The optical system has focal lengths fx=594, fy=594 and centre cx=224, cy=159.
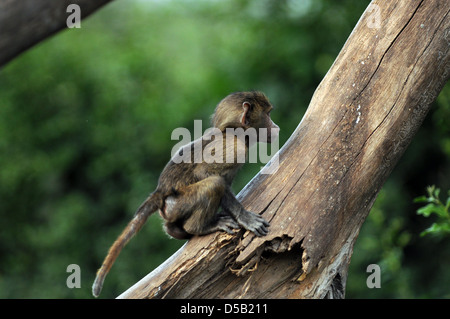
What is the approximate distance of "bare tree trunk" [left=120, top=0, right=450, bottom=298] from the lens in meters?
4.38

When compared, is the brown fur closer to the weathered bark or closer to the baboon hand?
the baboon hand

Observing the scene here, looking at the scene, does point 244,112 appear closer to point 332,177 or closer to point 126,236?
point 332,177

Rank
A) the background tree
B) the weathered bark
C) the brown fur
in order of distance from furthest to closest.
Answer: the background tree, the brown fur, the weathered bark

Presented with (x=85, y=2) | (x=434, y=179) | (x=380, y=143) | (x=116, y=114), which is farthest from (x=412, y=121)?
(x=116, y=114)

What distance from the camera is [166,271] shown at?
14.5 feet

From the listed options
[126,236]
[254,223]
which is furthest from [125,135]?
[254,223]

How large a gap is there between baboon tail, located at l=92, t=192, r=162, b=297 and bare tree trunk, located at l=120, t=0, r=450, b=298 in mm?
266

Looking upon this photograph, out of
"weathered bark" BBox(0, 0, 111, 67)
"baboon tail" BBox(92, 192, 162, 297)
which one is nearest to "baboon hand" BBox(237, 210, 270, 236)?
"baboon tail" BBox(92, 192, 162, 297)

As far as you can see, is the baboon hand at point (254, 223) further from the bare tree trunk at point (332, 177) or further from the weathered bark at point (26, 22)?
the weathered bark at point (26, 22)

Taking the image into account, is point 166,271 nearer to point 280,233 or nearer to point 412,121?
point 280,233

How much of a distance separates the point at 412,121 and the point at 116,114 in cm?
674

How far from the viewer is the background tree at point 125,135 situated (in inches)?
314

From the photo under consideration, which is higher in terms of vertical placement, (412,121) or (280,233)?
(412,121)

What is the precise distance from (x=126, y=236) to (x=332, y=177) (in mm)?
1617
